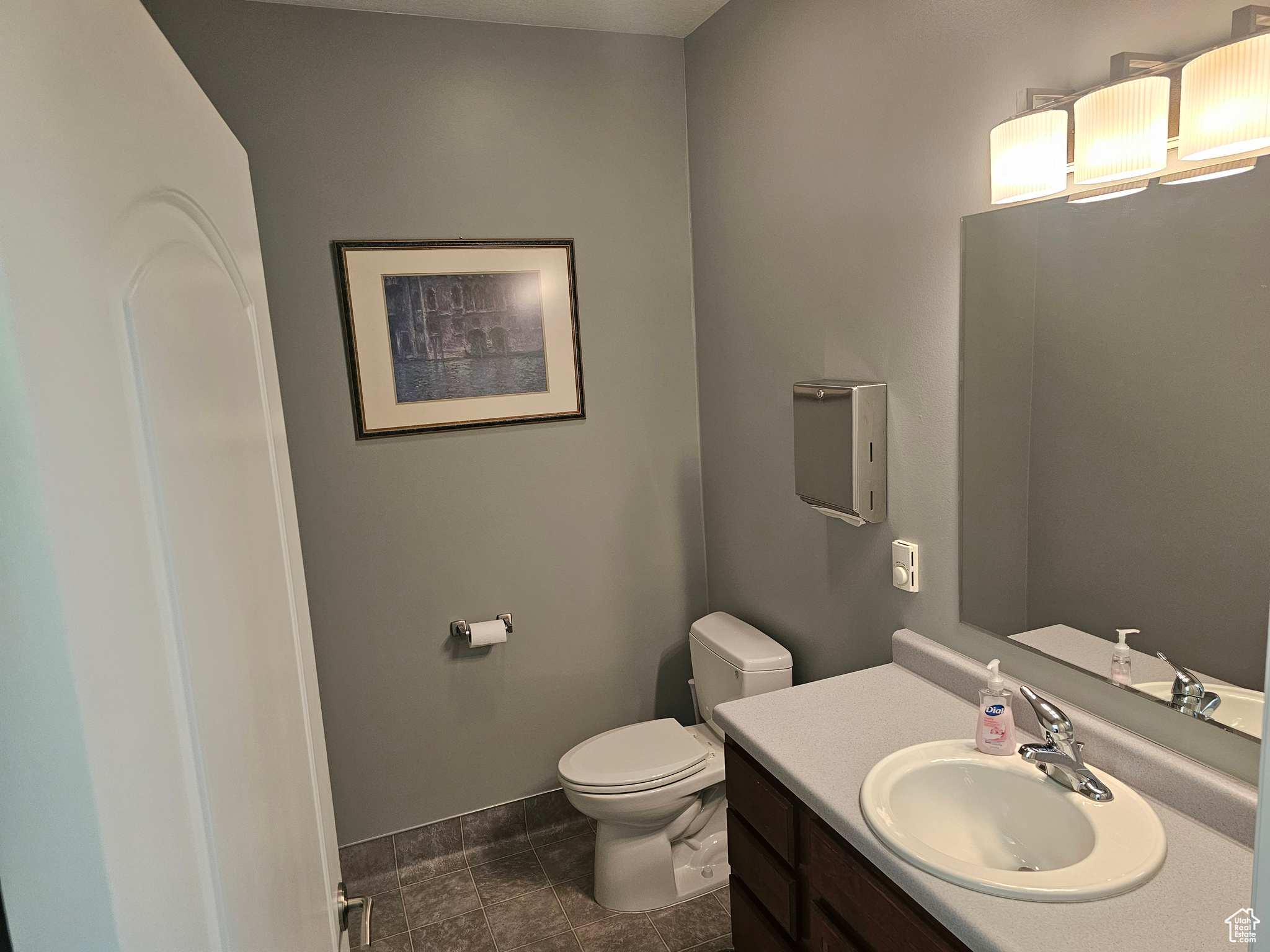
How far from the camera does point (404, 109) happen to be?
2.40 metres

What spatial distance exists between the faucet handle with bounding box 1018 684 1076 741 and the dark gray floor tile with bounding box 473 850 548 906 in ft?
5.81

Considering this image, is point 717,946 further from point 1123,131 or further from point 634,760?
point 1123,131

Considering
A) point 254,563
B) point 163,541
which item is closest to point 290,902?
point 254,563

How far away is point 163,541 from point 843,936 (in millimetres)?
1324

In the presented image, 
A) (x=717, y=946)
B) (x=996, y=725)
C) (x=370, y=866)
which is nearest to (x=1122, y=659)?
(x=996, y=725)

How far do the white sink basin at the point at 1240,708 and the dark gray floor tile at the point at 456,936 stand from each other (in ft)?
6.38

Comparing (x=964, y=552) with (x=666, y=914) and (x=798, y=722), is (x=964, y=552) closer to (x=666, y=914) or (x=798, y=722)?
(x=798, y=722)

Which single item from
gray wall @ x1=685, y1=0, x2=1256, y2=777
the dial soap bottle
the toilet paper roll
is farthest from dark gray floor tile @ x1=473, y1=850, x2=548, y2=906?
the dial soap bottle

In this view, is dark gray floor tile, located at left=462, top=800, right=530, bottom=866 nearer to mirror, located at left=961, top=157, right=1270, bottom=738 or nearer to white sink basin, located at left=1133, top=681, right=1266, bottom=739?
mirror, located at left=961, top=157, right=1270, bottom=738

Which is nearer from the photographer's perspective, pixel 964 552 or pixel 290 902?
pixel 290 902

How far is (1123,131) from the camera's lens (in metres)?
1.27

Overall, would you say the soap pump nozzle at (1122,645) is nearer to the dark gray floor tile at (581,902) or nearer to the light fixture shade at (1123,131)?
the light fixture shade at (1123,131)

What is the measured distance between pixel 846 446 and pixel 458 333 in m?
1.26

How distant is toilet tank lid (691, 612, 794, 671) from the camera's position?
237 centimetres
